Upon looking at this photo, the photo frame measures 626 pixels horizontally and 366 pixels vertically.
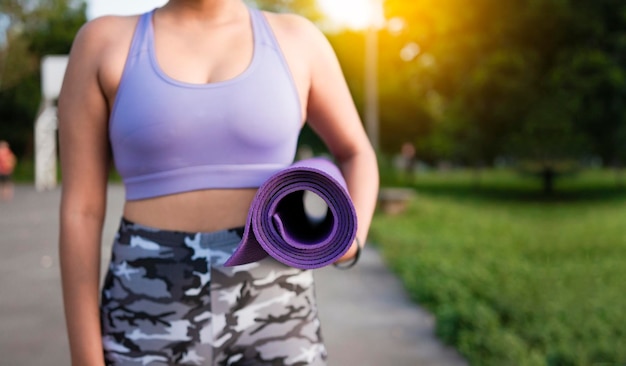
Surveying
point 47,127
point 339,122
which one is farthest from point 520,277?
point 47,127

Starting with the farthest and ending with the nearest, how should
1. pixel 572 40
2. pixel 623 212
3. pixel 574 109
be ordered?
pixel 572 40
pixel 574 109
pixel 623 212

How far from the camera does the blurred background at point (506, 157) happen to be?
6008 millimetres

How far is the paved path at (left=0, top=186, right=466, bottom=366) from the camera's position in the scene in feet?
16.5

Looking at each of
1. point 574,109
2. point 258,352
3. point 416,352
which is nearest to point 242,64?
point 258,352

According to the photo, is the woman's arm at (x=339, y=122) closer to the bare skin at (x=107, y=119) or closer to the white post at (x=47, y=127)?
the bare skin at (x=107, y=119)

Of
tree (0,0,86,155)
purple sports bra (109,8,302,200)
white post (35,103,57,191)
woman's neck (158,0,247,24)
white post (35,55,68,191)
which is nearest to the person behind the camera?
purple sports bra (109,8,302,200)

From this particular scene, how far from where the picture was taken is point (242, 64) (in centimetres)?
150

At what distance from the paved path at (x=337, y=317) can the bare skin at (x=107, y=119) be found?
350cm

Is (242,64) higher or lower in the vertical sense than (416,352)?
higher

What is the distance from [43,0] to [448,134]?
18659 millimetres

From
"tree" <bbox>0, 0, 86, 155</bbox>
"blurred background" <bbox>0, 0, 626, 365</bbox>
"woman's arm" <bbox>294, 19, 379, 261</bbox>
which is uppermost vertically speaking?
"woman's arm" <bbox>294, 19, 379, 261</bbox>

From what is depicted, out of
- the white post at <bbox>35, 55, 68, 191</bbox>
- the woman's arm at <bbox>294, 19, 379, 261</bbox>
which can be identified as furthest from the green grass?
the white post at <bbox>35, 55, 68, 191</bbox>

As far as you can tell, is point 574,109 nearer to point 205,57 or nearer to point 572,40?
point 572,40

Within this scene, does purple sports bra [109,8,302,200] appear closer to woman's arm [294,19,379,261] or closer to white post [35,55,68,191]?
woman's arm [294,19,379,261]
